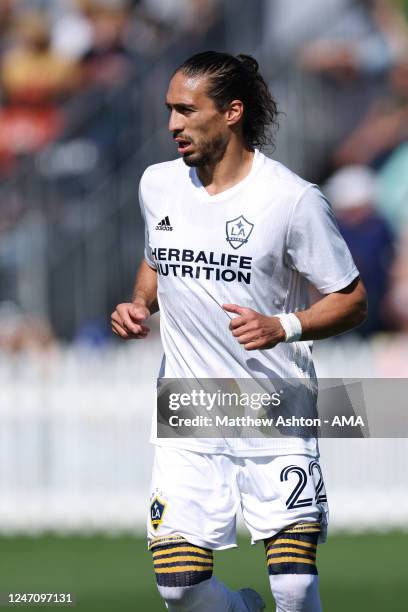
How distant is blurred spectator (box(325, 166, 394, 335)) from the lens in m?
13.8

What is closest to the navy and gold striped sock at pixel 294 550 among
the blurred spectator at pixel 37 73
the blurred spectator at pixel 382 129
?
the blurred spectator at pixel 382 129

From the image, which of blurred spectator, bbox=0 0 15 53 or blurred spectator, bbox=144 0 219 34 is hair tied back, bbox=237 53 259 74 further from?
blurred spectator, bbox=0 0 15 53

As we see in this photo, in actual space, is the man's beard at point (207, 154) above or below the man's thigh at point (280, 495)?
above

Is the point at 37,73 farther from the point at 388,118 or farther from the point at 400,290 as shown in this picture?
the point at 400,290

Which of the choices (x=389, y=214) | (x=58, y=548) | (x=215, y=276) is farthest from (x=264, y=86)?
(x=389, y=214)

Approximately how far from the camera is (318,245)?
19.7ft

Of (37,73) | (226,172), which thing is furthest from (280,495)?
(37,73)

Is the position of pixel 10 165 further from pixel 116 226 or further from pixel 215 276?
pixel 215 276

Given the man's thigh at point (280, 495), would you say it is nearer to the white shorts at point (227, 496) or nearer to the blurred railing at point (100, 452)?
the white shorts at point (227, 496)

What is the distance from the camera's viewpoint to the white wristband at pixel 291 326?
5.84m

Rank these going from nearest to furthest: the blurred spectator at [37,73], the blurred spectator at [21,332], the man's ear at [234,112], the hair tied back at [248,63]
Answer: the man's ear at [234,112]
the hair tied back at [248,63]
the blurred spectator at [21,332]
the blurred spectator at [37,73]

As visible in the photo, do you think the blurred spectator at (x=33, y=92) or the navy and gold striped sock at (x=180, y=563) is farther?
the blurred spectator at (x=33, y=92)

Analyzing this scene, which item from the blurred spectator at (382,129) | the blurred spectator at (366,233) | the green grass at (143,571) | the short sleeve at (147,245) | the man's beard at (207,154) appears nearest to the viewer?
the man's beard at (207,154)

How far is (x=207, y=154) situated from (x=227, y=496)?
1465 mm
